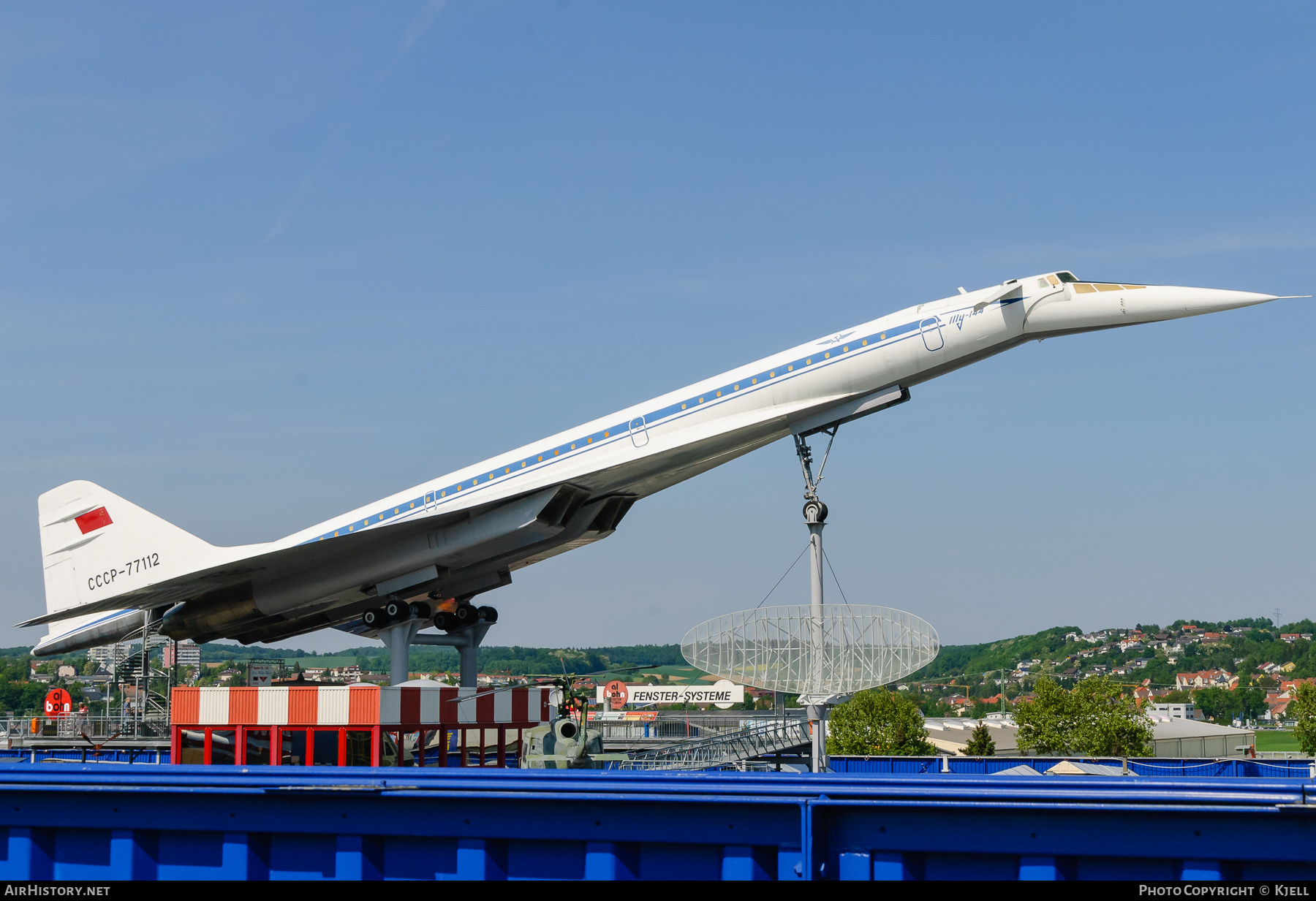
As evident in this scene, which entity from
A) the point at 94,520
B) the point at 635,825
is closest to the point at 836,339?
the point at 635,825

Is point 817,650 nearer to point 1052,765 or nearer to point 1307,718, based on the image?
point 1052,765

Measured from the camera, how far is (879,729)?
4691cm

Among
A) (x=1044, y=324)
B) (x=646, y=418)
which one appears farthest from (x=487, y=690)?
(x=1044, y=324)

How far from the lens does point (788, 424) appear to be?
16984mm

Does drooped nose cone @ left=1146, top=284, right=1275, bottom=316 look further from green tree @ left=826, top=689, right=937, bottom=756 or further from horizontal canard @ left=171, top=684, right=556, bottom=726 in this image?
green tree @ left=826, top=689, right=937, bottom=756

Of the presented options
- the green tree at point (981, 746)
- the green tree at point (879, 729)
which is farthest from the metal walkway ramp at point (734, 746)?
the green tree at point (879, 729)

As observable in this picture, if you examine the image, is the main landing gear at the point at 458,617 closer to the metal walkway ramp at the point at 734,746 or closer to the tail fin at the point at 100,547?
the metal walkway ramp at the point at 734,746

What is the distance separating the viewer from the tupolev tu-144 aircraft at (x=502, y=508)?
52.1ft

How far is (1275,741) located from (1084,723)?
296ft

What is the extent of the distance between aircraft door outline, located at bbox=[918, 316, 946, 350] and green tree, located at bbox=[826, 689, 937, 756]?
32.0 m

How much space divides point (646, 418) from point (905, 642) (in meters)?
5.18

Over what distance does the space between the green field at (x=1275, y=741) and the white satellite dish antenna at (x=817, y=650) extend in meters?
88.2

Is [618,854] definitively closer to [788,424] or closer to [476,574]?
[788,424]

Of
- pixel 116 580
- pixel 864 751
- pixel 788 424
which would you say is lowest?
pixel 864 751
